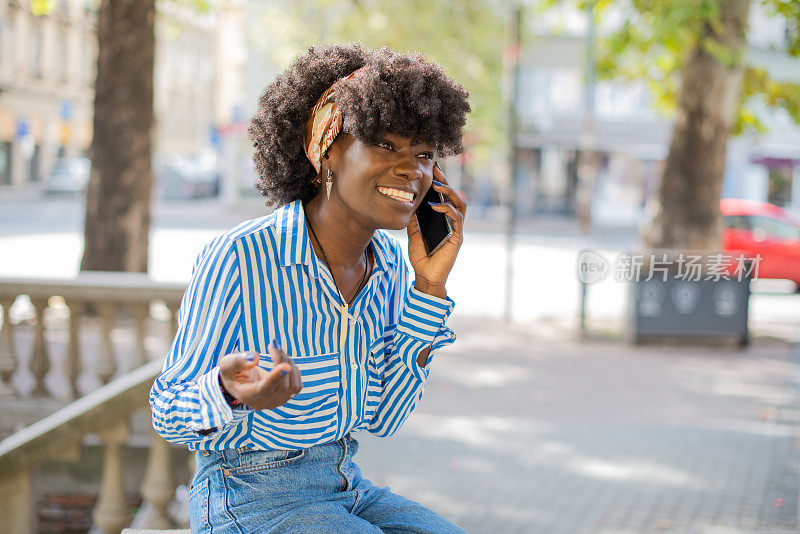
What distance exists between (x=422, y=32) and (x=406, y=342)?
23068mm

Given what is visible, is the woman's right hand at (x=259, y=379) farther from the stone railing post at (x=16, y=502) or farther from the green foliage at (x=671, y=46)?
the green foliage at (x=671, y=46)

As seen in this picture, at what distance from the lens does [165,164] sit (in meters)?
41.3

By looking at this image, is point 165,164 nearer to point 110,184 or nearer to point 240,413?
point 110,184

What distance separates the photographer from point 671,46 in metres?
11.2

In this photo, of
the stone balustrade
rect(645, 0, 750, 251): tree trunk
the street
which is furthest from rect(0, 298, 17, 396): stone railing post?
rect(645, 0, 750, 251): tree trunk

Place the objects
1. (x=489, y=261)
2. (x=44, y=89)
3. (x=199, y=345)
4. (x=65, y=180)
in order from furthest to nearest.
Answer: (x=44, y=89) → (x=65, y=180) → (x=489, y=261) → (x=199, y=345)

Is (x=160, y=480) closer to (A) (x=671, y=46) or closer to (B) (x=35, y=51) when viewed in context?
(A) (x=671, y=46)

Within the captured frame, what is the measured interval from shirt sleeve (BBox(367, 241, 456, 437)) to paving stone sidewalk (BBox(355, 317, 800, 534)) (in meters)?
2.84

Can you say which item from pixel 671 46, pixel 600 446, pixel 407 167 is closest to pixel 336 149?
pixel 407 167

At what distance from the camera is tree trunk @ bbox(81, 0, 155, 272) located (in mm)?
9477

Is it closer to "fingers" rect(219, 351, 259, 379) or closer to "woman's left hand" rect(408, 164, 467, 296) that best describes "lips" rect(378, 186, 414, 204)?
"woman's left hand" rect(408, 164, 467, 296)

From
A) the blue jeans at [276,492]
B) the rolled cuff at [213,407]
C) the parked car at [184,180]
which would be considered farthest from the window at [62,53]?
the rolled cuff at [213,407]

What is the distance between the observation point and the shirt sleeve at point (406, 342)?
7.31ft

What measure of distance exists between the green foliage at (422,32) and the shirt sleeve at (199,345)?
18924mm
